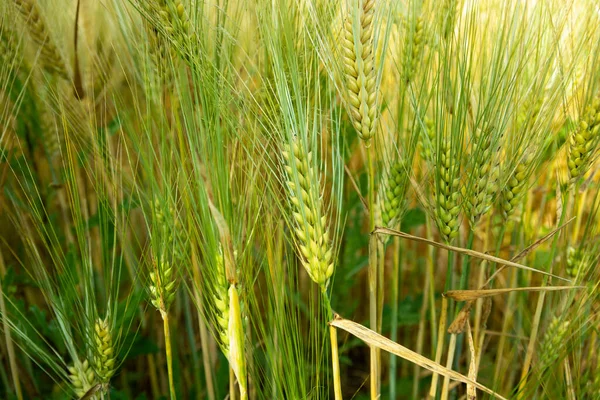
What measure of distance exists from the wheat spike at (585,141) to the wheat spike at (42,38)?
84 cm

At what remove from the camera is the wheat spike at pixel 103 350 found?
77 centimetres

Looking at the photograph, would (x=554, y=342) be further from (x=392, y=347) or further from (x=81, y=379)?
(x=81, y=379)

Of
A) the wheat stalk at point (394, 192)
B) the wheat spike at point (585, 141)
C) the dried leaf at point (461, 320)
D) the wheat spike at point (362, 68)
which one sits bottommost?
the dried leaf at point (461, 320)

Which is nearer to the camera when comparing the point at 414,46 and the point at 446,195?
the point at 446,195

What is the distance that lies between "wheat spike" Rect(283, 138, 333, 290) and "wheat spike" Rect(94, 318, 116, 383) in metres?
0.30

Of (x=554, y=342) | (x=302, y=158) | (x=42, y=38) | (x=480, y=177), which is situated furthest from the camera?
(x=42, y=38)

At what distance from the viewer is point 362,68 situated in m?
0.72

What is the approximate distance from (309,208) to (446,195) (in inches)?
8.0

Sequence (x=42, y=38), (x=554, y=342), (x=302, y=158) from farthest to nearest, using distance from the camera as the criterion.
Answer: (x=42, y=38)
(x=554, y=342)
(x=302, y=158)

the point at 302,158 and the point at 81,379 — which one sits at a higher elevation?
the point at 302,158

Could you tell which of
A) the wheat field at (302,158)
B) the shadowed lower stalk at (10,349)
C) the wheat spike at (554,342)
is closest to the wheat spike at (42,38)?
the wheat field at (302,158)

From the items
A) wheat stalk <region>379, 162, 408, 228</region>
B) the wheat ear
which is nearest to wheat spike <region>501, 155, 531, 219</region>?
wheat stalk <region>379, 162, 408, 228</region>

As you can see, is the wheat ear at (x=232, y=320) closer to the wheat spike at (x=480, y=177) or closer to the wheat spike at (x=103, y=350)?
the wheat spike at (x=103, y=350)

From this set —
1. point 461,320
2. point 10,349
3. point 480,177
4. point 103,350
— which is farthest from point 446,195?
point 10,349
